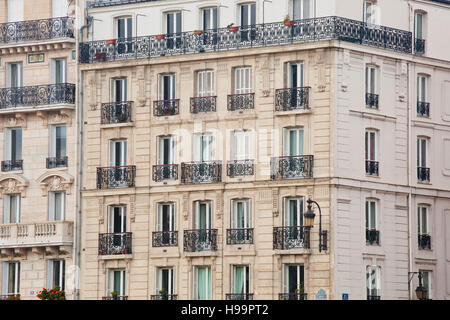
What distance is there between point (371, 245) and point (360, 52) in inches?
305

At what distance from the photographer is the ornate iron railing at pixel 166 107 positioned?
6512 cm

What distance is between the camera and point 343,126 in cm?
6159

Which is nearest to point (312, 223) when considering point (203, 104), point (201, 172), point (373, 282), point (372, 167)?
point (373, 282)

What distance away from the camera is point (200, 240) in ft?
210

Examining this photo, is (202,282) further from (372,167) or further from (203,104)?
(372,167)

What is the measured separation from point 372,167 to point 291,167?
3309mm

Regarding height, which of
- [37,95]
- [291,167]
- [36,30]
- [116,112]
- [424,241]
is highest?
[36,30]

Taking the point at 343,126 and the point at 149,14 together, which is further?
the point at 149,14

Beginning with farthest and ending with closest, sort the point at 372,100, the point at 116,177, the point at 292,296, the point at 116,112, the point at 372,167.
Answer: the point at 116,112 < the point at 116,177 < the point at 372,100 < the point at 372,167 < the point at 292,296

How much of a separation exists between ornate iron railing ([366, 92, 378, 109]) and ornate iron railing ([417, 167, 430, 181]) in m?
3.60

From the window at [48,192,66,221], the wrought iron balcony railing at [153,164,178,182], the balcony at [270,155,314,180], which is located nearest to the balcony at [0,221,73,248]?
the window at [48,192,66,221]
